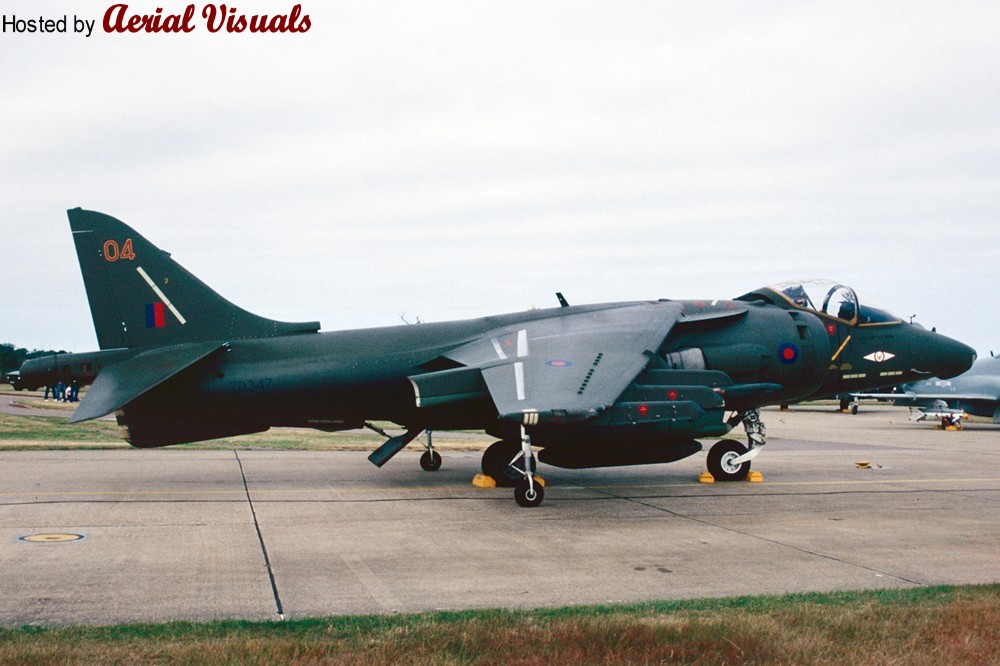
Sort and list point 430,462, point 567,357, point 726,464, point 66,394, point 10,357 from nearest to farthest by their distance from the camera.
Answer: point 567,357
point 726,464
point 430,462
point 66,394
point 10,357

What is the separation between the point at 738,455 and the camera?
53.0 feet

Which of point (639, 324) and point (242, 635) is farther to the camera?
point (639, 324)

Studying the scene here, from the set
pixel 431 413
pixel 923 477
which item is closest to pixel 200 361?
pixel 431 413

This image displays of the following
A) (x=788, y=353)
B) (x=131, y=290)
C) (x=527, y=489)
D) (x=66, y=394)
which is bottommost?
(x=527, y=489)

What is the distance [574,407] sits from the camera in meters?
11.3

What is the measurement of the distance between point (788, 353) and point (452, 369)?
626cm

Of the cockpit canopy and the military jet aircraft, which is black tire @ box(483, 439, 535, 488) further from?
the cockpit canopy

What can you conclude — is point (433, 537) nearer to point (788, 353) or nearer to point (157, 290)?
point (157, 290)

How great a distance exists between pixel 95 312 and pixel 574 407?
8.20 metres

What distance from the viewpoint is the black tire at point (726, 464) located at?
15984 millimetres

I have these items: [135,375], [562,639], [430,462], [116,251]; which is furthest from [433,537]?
[116,251]

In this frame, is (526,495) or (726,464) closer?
(526,495)

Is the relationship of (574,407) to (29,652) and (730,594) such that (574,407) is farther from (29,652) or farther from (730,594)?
(29,652)

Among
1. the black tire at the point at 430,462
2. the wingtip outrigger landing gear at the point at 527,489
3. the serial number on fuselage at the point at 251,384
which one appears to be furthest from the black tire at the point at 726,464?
the serial number on fuselage at the point at 251,384
